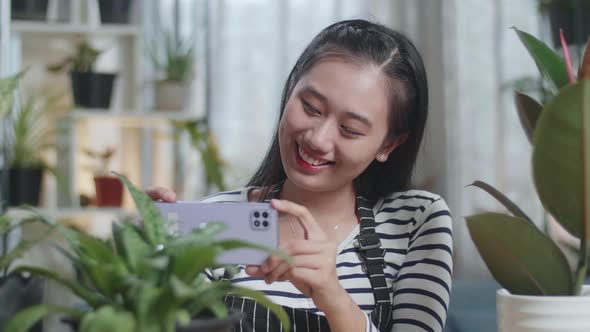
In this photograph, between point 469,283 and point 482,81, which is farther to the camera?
point 482,81

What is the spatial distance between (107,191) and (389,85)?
2.19 m

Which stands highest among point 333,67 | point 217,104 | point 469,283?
point 333,67

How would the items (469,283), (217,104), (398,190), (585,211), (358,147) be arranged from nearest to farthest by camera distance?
1. (585,211)
2. (358,147)
3. (398,190)
4. (469,283)
5. (217,104)

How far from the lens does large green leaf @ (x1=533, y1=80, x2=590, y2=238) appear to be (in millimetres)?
800

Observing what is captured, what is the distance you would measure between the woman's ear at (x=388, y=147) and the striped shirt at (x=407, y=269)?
0.10 meters

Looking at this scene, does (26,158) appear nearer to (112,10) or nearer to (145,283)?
(112,10)

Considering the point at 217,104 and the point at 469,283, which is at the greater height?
the point at 217,104

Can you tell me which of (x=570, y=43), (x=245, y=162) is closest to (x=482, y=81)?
(x=570, y=43)

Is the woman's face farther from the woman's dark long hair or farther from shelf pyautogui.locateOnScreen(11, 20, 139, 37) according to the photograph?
shelf pyautogui.locateOnScreen(11, 20, 139, 37)

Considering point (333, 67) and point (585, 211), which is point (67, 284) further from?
point (333, 67)

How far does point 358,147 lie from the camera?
1204mm

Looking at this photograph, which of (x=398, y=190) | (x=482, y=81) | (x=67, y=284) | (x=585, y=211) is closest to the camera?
(x=67, y=284)

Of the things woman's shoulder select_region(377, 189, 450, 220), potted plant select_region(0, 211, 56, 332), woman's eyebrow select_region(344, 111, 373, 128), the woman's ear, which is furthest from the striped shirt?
potted plant select_region(0, 211, 56, 332)

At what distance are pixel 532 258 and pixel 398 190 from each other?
560 mm
